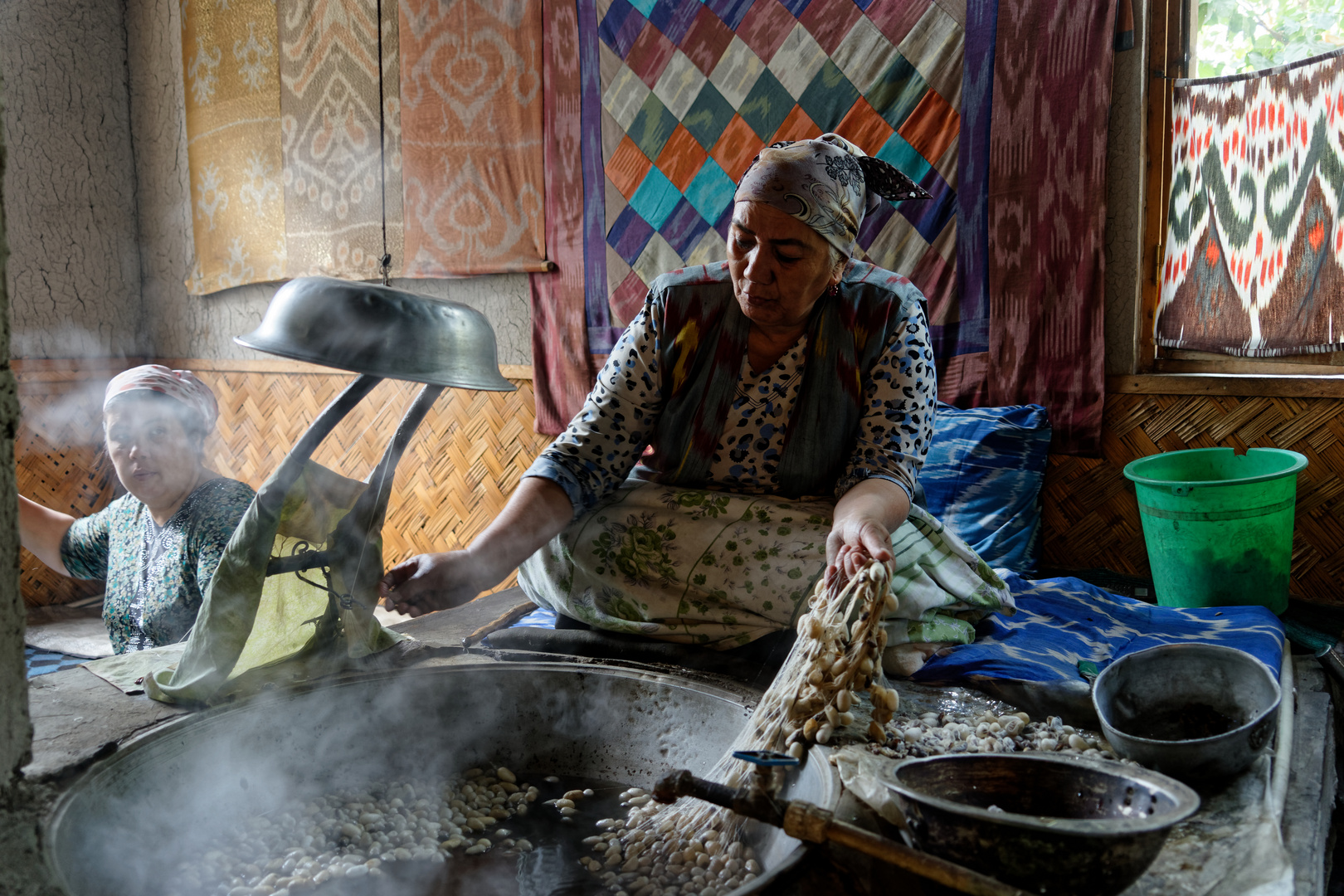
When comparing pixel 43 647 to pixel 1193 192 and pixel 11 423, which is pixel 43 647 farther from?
pixel 1193 192

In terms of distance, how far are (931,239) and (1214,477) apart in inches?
44.8

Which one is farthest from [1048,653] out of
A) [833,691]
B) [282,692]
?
[282,692]

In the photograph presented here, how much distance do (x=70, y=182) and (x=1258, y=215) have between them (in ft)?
18.7

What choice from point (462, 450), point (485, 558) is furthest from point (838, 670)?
point (462, 450)

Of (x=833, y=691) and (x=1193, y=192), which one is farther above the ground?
(x=1193, y=192)

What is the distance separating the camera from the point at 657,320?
2.27 meters

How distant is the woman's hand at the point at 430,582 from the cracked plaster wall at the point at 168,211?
3.74 metres

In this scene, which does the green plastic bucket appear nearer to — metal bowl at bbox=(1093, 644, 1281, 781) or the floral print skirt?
the floral print skirt

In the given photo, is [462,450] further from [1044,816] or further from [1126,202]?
[1044,816]

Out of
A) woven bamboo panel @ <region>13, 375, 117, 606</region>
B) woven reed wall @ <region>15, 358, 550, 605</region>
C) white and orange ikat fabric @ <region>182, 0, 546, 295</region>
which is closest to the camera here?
white and orange ikat fabric @ <region>182, 0, 546, 295</region>

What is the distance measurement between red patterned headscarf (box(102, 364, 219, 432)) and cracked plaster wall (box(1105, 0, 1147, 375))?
2.67 meters

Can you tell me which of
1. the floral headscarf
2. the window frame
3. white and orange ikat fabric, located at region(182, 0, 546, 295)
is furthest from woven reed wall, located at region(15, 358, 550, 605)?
the window frame

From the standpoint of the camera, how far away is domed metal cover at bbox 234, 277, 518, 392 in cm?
125

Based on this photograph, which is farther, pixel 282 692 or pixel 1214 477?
pixel 1214 477
